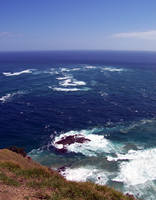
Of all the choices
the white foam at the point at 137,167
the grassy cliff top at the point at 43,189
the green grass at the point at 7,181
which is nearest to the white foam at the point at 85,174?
the white foam at the point at 137,167

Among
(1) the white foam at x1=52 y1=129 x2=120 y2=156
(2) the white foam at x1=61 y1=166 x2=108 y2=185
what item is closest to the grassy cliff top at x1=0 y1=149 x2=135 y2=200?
(2) the white foam at x1=61 y1=166 x2=108 y2=185

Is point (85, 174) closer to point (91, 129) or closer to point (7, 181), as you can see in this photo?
point (91, 129)

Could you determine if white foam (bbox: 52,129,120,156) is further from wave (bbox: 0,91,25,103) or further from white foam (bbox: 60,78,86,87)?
white foam (bbox: 60,78,86,87)

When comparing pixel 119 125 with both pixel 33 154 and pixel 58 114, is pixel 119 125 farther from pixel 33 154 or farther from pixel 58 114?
pixel 33 154

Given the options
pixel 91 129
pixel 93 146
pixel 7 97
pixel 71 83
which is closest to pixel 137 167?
pixel 93 146

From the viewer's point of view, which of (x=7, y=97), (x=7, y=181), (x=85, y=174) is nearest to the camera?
(x=7, y=181)

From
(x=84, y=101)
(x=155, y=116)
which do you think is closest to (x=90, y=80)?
(x=84, y=101)
